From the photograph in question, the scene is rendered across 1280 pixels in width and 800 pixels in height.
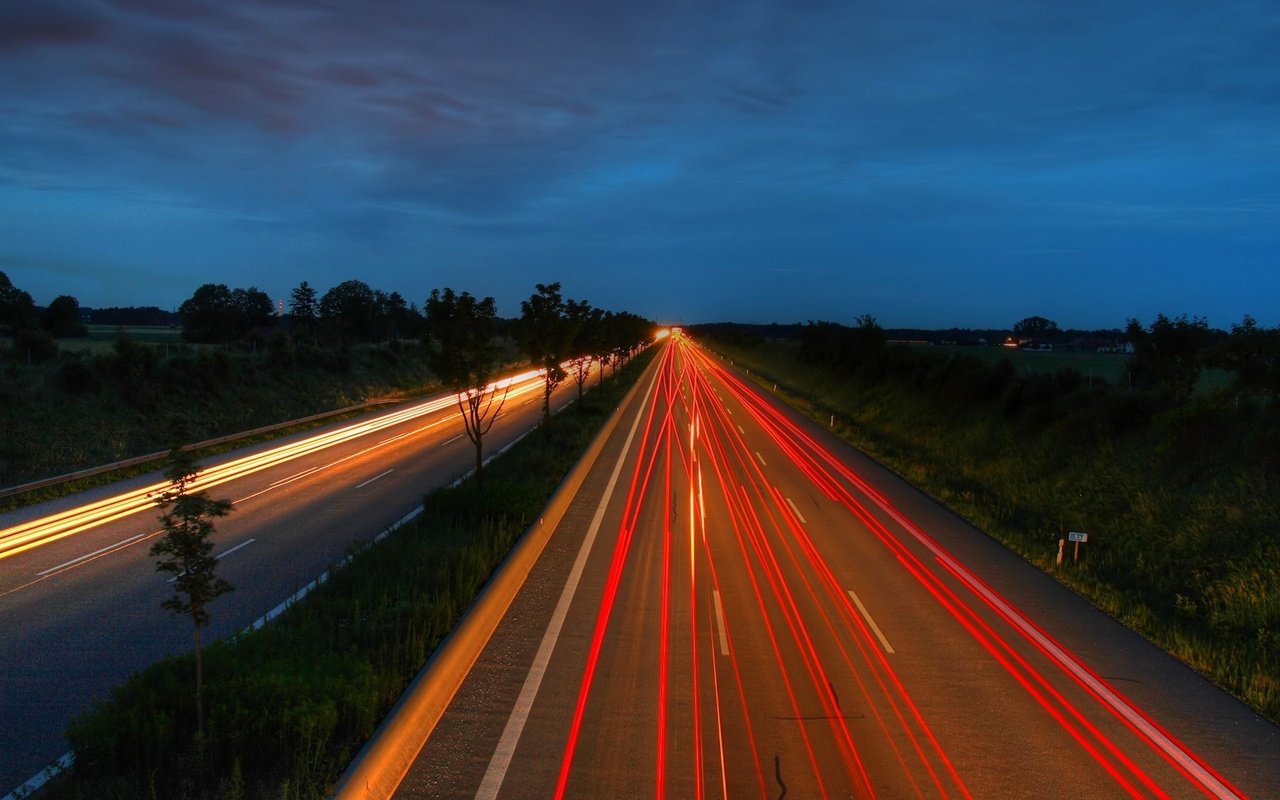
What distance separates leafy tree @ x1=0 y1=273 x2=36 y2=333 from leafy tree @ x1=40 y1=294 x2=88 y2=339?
2872 millimetres

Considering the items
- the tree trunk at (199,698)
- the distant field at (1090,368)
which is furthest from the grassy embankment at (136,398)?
the distant field at (1090,368)

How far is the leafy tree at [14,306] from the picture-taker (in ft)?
214

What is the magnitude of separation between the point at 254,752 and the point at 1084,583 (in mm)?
11881

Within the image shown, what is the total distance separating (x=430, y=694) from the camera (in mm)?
7422

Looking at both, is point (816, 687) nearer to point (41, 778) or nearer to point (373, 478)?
point (41, 778)

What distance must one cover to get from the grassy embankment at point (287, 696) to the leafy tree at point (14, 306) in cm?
7004

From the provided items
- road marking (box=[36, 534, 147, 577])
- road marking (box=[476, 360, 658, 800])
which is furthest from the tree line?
road marking (box=[36, 534, 147, 577])

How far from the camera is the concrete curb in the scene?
5949mm

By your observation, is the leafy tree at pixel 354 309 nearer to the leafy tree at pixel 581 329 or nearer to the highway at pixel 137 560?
the leafy tree at pixel 581 329

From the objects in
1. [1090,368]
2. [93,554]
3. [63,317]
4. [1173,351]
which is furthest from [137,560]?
[63,317]

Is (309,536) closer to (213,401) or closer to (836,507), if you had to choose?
(836,507)

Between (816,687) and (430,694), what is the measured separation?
3825 millimetres

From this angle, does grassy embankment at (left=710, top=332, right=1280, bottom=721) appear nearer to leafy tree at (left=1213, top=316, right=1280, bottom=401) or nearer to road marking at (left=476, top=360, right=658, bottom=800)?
leafy tree at (left=1213, top=316, right=1280, bottom=401)

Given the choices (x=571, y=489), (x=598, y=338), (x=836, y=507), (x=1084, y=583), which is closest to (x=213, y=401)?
(x=598, y=338)
